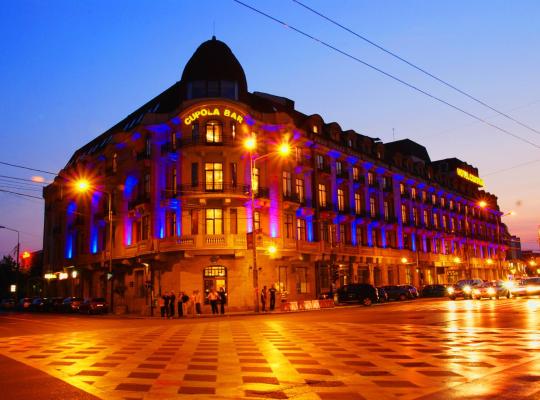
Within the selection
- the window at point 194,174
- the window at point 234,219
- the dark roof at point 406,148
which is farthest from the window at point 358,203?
the dark roof at point 406,148

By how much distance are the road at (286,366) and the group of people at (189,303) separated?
17.5m

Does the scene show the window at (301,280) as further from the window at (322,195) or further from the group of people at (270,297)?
the window at (322,195)

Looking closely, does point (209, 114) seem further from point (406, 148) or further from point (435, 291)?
point (406, 148)

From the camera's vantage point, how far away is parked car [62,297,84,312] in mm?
45172

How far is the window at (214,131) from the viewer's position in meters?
40.4

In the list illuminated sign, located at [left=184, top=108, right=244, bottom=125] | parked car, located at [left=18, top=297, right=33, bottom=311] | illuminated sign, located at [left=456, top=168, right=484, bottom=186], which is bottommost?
parked car, located at [left=18, top=297, right=33, bottom=311]

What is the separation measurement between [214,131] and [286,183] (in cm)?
834

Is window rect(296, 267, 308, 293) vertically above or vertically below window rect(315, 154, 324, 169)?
below

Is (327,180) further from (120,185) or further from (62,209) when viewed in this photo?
(62,209)

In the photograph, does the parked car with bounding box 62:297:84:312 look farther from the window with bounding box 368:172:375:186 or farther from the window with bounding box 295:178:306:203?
the window with bounding box 368:172:375:186

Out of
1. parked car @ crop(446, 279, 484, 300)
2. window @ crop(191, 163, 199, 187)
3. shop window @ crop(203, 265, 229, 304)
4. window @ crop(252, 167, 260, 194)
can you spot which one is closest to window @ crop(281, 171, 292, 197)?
window @ crop(252, 167, 260, 194)

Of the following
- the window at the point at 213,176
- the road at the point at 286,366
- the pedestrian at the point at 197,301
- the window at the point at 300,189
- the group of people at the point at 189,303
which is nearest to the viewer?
the road at the point at 286,366

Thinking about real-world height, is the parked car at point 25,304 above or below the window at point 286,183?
below

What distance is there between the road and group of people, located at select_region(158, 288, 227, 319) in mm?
17524
